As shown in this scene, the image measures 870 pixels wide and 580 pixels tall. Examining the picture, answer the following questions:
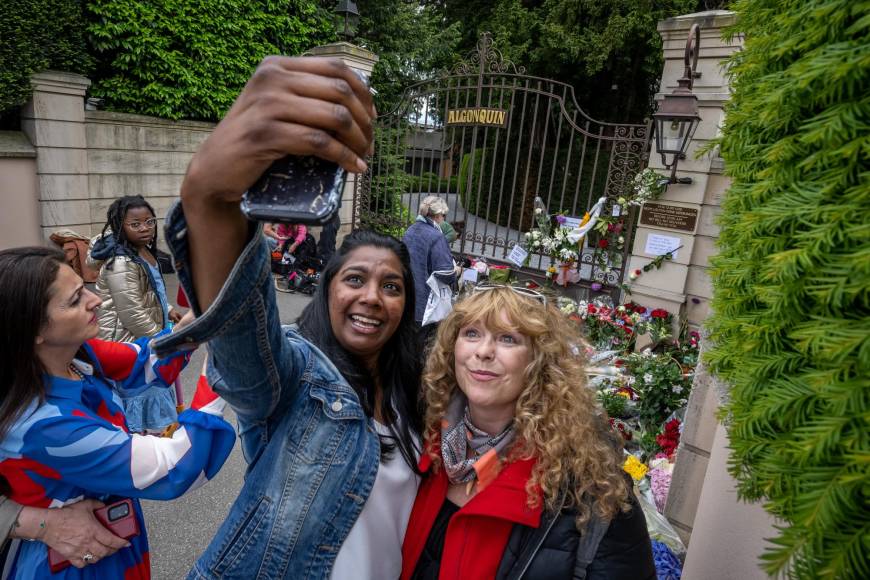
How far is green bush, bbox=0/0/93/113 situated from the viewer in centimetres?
605

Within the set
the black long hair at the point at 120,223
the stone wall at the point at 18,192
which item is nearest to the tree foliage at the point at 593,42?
the stone wall at the point at 18,192

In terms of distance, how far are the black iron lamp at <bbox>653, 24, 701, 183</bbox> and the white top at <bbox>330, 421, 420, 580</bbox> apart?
4932mm

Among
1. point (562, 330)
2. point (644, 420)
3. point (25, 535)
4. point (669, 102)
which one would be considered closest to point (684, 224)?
point (669, 102)

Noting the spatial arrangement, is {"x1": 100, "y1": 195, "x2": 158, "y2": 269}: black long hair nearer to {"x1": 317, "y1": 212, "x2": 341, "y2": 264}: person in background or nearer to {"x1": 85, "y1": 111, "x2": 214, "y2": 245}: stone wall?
{"x1": 85, "y1": 111, "x2": 214, "y2": 245}: stone wall

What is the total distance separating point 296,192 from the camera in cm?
68

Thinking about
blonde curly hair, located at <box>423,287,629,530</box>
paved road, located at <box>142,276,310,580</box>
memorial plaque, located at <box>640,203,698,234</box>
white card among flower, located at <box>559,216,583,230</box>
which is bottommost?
paved road, located at <box>142,276,310,580</box>

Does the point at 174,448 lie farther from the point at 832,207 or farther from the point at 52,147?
the point at 52,147

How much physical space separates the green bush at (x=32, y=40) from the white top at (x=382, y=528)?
7475 millimetres

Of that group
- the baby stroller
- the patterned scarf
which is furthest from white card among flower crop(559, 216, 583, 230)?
the patterned scarf

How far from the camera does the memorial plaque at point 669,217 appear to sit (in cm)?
546

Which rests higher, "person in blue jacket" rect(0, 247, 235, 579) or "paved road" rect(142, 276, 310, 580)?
"person in blue jacket" rect(0, 247, 235, 579)

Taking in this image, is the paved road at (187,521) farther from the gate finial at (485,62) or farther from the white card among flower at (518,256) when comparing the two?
the gate finial at (485,62)

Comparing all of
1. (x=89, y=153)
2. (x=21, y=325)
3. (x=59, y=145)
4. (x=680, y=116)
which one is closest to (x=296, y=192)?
(x=21, y=325)

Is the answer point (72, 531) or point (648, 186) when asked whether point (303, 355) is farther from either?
point (648, 186)
